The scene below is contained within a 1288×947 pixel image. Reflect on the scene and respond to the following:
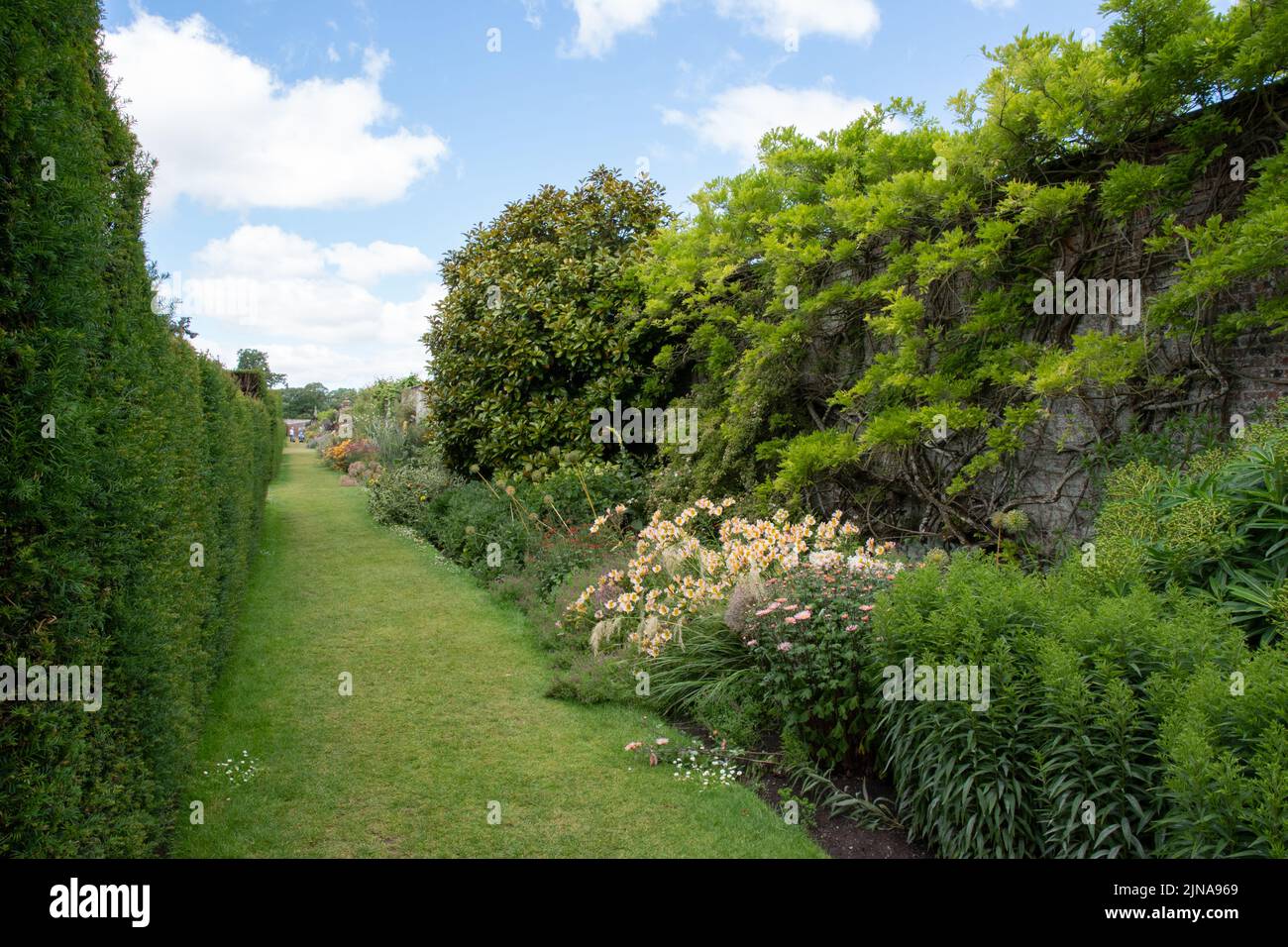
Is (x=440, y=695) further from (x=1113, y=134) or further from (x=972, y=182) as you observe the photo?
(x=1113, y=134)

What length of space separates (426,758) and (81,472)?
2.75 metres

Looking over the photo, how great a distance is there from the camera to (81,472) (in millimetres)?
2422

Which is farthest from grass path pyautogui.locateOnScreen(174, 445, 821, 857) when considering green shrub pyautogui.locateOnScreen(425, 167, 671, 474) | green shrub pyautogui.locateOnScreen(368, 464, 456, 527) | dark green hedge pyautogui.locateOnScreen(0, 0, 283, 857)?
green shrub pyautogui.locateOnScreen(368, 464, 456, 527)

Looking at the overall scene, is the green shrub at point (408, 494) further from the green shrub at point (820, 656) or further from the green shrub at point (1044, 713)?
the green shrub at point (1044, 713)

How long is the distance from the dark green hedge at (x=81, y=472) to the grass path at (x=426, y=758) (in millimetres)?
663

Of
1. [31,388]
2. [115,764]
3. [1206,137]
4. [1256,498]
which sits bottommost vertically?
[115,764]

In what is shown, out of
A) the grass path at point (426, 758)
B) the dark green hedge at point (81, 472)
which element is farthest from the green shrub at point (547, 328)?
the dark green hedge at point (81, 472)

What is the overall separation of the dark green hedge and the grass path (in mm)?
663

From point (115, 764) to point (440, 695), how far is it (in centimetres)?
285

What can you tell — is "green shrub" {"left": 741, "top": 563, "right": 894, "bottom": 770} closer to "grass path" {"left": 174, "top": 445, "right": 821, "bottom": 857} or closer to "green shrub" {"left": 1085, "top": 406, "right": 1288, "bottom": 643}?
"grass path" {"left": 174, "top": 445, "right": 821, "bottom": 857}

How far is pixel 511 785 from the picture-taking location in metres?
4.15

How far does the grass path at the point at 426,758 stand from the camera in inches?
142

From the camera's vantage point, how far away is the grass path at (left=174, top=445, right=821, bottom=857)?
360 centimetres

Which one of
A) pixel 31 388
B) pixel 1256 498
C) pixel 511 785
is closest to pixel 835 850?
pixel 511 785
